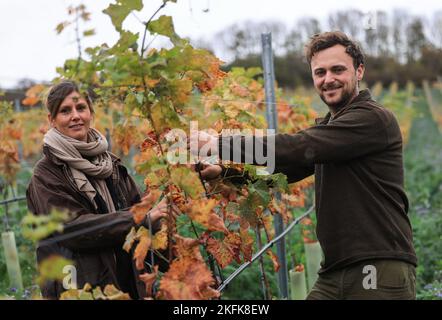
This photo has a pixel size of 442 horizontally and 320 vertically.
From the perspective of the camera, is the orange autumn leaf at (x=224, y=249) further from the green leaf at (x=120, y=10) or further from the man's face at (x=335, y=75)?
the green leaf at (x=120, y=10)

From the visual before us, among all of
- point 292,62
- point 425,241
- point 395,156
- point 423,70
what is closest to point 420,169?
point 425,241

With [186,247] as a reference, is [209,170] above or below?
above

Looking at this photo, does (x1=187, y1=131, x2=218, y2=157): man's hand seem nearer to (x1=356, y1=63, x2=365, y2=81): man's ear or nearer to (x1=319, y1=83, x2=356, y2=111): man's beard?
(x1=319, y1=83, x2=356, y2=111): man's beard

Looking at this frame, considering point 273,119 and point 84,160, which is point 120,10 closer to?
point 84,160

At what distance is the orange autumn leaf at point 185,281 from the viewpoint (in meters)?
1.77

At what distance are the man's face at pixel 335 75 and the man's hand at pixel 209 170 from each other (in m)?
0.55

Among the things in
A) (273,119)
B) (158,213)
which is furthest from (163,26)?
(273,119)

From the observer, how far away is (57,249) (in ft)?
8.03

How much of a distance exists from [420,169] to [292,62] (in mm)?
29192

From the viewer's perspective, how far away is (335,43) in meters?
2.45

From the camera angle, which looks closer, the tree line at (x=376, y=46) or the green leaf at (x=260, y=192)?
the green leaf at (x=260, y=192)

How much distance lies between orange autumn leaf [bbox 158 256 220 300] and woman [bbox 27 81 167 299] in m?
0.36

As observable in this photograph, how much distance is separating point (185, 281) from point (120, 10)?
893 mm

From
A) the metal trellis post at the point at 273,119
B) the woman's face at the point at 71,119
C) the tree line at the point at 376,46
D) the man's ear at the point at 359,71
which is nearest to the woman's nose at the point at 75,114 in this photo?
the woman's face at the point at 71,119
